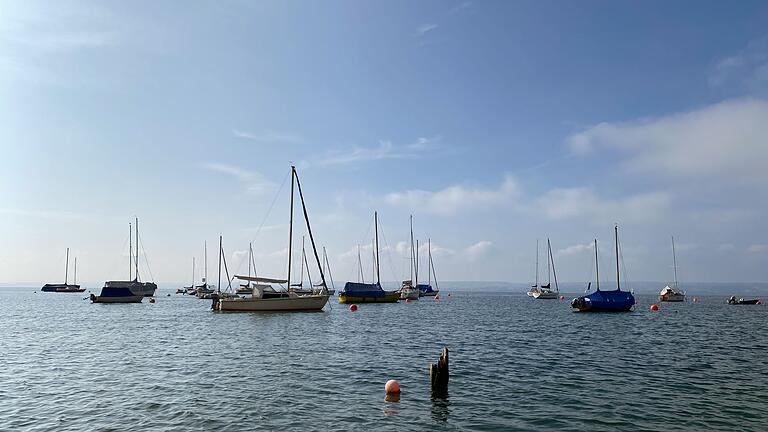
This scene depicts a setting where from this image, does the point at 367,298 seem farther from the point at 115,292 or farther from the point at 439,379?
the point at 439,379

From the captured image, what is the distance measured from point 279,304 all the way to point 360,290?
39.6m

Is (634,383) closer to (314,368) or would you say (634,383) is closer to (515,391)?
(515,391)

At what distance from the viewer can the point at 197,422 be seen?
57.9ft

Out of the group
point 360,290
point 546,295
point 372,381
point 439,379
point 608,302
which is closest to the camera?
point 439,379

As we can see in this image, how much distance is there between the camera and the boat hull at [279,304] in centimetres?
6341

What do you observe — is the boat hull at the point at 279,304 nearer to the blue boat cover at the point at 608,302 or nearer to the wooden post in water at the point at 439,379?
the blue boat cover at the point at 608,302

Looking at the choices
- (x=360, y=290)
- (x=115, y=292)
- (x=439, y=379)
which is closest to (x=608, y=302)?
(x=360, y=290)

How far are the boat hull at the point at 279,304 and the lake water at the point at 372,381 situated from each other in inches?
666

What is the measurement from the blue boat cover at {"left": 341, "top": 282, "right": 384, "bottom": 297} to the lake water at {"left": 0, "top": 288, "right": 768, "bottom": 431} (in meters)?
52.5

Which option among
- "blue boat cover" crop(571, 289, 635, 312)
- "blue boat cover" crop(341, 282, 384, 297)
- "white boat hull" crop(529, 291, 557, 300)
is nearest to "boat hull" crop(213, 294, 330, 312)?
"blue boat cover" crop(341, 282, 384, 297)

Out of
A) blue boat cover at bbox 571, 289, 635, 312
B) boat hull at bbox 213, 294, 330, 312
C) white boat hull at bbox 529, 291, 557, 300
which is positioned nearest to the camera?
boat hull at bbox 213, 294, 330, 312

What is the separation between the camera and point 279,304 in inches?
2505

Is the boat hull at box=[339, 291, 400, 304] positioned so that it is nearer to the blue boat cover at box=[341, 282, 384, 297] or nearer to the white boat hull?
the blue boat cover at box=[341, 282, 384, 297]

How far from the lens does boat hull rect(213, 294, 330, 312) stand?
208ft
